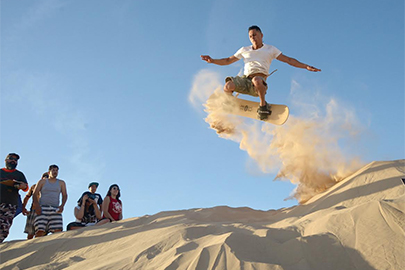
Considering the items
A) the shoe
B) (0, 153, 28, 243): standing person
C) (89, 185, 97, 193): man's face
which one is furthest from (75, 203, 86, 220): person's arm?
the shoe

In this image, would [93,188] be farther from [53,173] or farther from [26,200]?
[26,200]

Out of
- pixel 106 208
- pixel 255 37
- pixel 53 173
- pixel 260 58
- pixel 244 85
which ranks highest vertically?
pixel 255 37

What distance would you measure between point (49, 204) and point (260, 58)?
13.8 feet

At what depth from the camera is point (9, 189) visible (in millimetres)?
5848

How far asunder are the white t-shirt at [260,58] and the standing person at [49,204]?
3638 millimetres

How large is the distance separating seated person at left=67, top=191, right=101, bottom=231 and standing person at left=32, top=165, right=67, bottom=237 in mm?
324

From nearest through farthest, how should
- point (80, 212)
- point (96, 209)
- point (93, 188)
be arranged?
1. point (80, 212)
2. point (96, 209)
3. point (93, 188)

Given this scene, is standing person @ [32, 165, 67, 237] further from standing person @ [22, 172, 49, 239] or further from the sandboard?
the sandboard

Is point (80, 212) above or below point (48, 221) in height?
above

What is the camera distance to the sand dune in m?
3.35

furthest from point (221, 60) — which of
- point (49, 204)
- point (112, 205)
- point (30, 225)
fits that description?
point (30, 225)

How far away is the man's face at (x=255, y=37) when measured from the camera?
652cm

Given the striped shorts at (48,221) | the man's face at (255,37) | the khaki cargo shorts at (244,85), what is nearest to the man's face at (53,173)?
the striped shorts at (48,221)

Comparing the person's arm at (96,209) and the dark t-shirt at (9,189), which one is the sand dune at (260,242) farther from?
the person's arm at (96,209)
